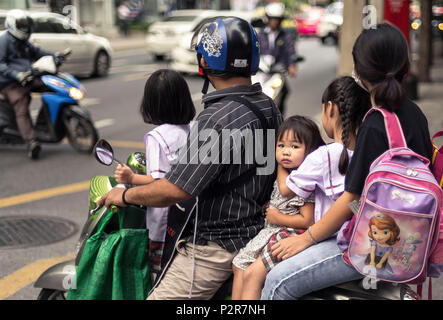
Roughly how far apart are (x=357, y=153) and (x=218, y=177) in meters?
0.56

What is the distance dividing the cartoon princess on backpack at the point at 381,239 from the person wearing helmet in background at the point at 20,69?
22.0 feet

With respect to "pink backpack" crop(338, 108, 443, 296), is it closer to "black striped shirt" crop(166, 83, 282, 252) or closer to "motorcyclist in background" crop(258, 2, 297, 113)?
"black striped shirt" crop(166, 83, 282, 252)

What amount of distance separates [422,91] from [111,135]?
7831 millimetres

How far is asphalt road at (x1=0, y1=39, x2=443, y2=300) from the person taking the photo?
4914 millimetres

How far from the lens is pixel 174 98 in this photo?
310 cm

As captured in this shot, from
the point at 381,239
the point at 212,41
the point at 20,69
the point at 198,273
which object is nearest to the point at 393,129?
the point at 381,239

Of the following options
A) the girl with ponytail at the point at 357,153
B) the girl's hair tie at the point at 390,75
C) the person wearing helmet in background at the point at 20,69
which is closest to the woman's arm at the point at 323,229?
the girl with ponytail at the point at 357,153

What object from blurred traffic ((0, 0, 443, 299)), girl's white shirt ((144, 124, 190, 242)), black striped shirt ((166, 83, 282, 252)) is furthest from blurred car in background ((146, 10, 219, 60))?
black striped shirt ((166, 83, 282, 252))

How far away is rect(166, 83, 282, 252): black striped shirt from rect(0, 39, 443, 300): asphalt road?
840mm

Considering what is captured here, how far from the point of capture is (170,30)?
2017cm

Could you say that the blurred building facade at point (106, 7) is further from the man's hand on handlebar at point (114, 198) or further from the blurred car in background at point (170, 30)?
the man's hand on handlebar at point (114, 198)

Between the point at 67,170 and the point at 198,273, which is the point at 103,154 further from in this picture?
the point at 67,170

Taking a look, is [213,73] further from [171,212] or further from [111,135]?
[111,135]
